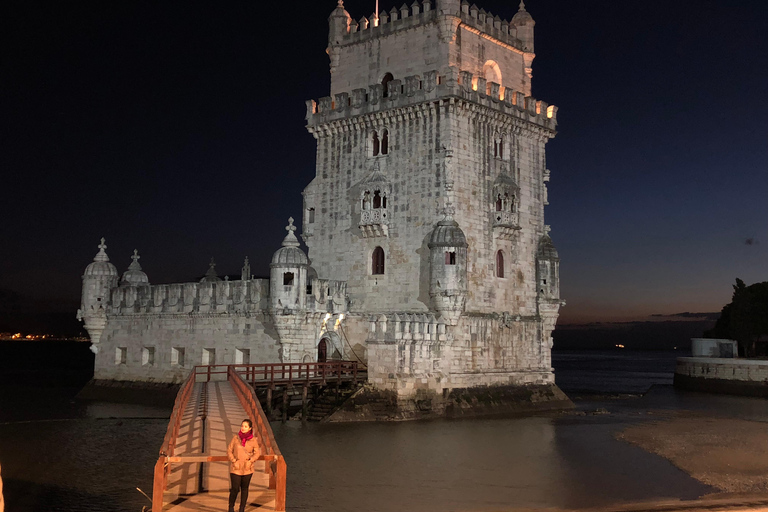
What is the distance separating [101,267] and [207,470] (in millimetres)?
33746

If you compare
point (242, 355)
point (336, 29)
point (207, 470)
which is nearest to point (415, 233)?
point (242, 355)

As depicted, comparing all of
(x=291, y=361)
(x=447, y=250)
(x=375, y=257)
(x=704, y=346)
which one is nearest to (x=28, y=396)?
(x=291, y=361)

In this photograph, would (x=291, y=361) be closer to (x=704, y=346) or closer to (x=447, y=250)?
(x=447, y=250)

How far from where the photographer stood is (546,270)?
4353 centimetres

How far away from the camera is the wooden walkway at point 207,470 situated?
1548cm

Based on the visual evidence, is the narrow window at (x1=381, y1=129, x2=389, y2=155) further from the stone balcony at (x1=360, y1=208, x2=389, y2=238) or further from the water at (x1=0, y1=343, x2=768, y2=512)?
the water at (x1=0, y1=343, x2=768, y2=512)

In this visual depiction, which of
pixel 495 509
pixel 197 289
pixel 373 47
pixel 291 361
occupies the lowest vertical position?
pixel 495 509

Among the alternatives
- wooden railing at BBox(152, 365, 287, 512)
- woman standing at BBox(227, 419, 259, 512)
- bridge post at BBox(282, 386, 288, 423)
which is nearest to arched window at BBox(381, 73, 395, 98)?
bridge post at BBox(282, 386, 288, 423)

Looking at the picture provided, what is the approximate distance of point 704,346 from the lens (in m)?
77.4

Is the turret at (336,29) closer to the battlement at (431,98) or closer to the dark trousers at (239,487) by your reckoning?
the battlement at (431,98)

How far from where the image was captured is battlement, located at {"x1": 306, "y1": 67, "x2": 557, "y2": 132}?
3941 centimetres

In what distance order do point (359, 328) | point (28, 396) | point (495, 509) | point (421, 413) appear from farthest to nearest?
point (28, 396), point (359, 328), point (421, 413), point (495, 509)

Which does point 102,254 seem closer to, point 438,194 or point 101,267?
point 101,267

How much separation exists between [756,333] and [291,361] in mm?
53214
